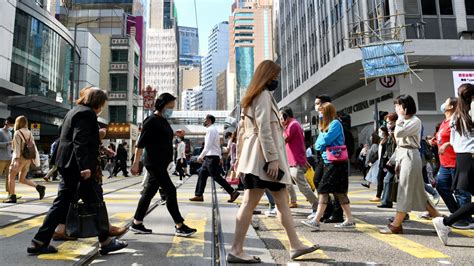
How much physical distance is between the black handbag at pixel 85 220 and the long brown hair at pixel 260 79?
5.89 ft

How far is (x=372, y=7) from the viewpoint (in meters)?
21.7

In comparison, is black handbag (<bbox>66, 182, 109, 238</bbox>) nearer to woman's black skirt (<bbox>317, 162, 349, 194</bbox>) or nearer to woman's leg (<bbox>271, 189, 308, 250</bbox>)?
woman's leg (<bbox>271, 189, 308, 250</bbox>)

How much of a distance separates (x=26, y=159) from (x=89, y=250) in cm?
451

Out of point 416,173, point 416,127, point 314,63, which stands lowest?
point 416,173

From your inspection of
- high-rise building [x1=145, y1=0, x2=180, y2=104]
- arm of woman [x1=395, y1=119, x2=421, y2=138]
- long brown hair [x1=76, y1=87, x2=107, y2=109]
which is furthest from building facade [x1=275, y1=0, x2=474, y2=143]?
high-rise building [x1=145, y1=0, x2=180, y2=104]

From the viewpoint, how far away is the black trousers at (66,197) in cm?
348

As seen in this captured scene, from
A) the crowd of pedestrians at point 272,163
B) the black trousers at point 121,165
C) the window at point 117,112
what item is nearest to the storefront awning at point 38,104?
the black trousers at point 121,165

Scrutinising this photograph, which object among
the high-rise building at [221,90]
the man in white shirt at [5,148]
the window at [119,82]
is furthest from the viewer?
the high-rise building at [221,90]

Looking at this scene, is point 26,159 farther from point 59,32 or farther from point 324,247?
point 59,32

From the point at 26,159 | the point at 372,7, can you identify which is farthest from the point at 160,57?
the point at 26,159

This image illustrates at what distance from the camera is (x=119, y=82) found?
4638 centimetres

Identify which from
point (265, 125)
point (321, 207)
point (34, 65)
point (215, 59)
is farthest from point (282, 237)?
point (215, 59)

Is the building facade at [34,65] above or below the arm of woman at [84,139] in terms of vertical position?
above

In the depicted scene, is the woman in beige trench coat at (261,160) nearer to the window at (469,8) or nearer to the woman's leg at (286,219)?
the woman's leg at (286,219)
